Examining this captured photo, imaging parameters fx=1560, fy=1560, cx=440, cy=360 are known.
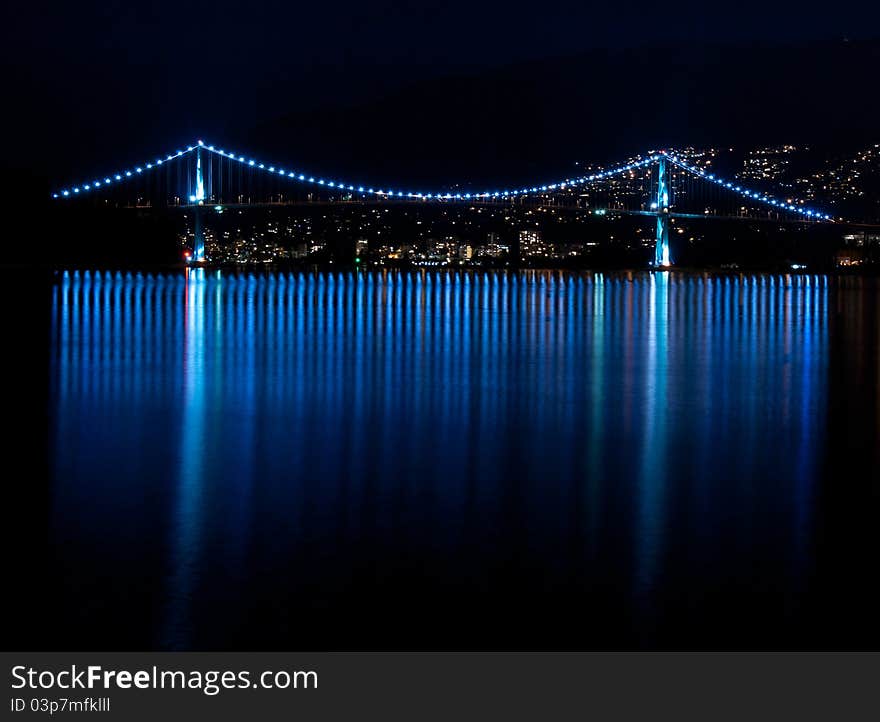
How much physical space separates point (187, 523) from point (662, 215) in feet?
180

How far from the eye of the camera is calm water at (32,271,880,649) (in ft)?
15.5

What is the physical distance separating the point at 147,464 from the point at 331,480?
102 centimetres

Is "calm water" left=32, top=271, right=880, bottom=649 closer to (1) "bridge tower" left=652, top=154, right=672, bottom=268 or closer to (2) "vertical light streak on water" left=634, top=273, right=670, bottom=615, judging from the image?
(2) "vertical light streak on water" left=634, top=273, right=670, bottom=615

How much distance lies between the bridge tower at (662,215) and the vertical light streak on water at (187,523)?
49565 mm

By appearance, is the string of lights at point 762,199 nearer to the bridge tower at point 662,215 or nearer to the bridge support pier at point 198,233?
the bridge tower at point 662,215

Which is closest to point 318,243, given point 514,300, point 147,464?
point 514,300

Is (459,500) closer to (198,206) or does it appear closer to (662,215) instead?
(198,206)

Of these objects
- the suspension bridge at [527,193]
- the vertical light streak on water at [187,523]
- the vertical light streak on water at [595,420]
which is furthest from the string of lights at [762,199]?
the vertical light streak on water at [187,523]

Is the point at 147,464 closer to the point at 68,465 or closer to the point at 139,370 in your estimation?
the point at 68,465

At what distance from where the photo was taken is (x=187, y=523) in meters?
6.06

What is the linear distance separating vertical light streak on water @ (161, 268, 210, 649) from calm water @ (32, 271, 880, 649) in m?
0.01

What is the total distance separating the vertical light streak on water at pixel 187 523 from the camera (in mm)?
4633

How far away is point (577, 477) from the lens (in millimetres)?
7309

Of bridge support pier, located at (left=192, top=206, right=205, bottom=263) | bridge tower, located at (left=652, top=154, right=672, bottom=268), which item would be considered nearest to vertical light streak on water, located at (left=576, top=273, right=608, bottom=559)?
bridge tower, located at (left=652, top=154, right=672, bottom=268)
